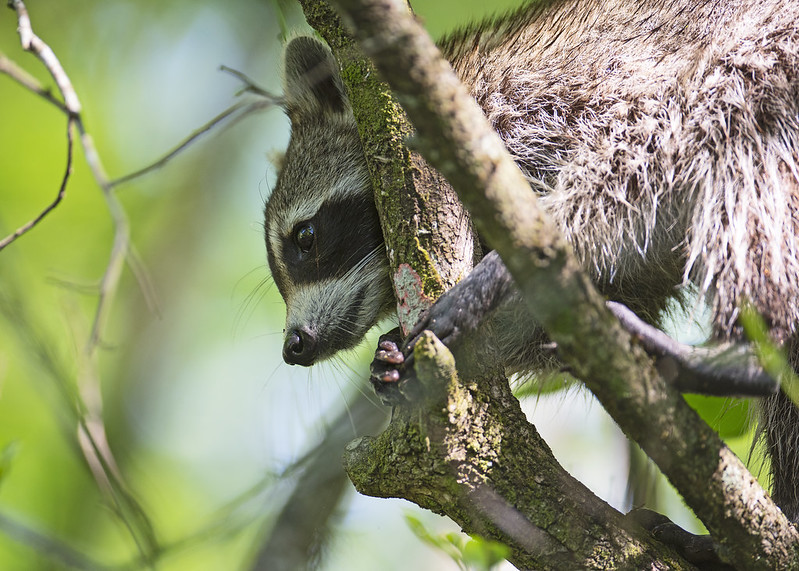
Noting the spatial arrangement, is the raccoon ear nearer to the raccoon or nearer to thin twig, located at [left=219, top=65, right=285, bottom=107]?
the raccoon

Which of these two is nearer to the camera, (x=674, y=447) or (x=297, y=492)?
(x=674, y=447)

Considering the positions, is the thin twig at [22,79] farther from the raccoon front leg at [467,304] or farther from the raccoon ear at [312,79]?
the raccoon front leg at [467,304]

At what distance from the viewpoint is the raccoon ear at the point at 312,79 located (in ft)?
14.8

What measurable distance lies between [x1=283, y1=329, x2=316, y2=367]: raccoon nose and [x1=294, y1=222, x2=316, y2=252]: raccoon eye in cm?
52

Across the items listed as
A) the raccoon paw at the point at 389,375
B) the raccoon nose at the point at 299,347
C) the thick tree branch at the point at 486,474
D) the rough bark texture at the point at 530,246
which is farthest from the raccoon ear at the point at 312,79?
the rough bark texture at the point at 530,246

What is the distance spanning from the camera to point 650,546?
286 cm

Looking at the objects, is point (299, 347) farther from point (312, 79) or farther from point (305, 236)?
point (312, 79)

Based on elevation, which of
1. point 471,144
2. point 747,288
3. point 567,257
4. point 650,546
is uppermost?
point 471,144

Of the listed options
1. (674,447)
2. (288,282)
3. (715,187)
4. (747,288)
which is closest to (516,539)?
(674,447)

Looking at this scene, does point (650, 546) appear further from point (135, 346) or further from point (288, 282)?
point (135, 346)

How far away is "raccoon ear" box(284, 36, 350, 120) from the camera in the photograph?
4.52 m

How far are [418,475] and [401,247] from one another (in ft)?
2.73

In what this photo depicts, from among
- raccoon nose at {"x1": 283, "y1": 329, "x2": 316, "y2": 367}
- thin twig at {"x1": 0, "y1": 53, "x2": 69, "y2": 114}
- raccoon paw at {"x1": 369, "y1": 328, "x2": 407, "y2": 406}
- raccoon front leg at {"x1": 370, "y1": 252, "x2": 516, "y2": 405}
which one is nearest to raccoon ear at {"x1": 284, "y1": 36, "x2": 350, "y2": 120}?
raccoon nose at {"x1": 283, "y1": 329, "x2": 316, "y2": 367}

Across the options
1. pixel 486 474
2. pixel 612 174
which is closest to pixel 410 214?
pixel 486 474
